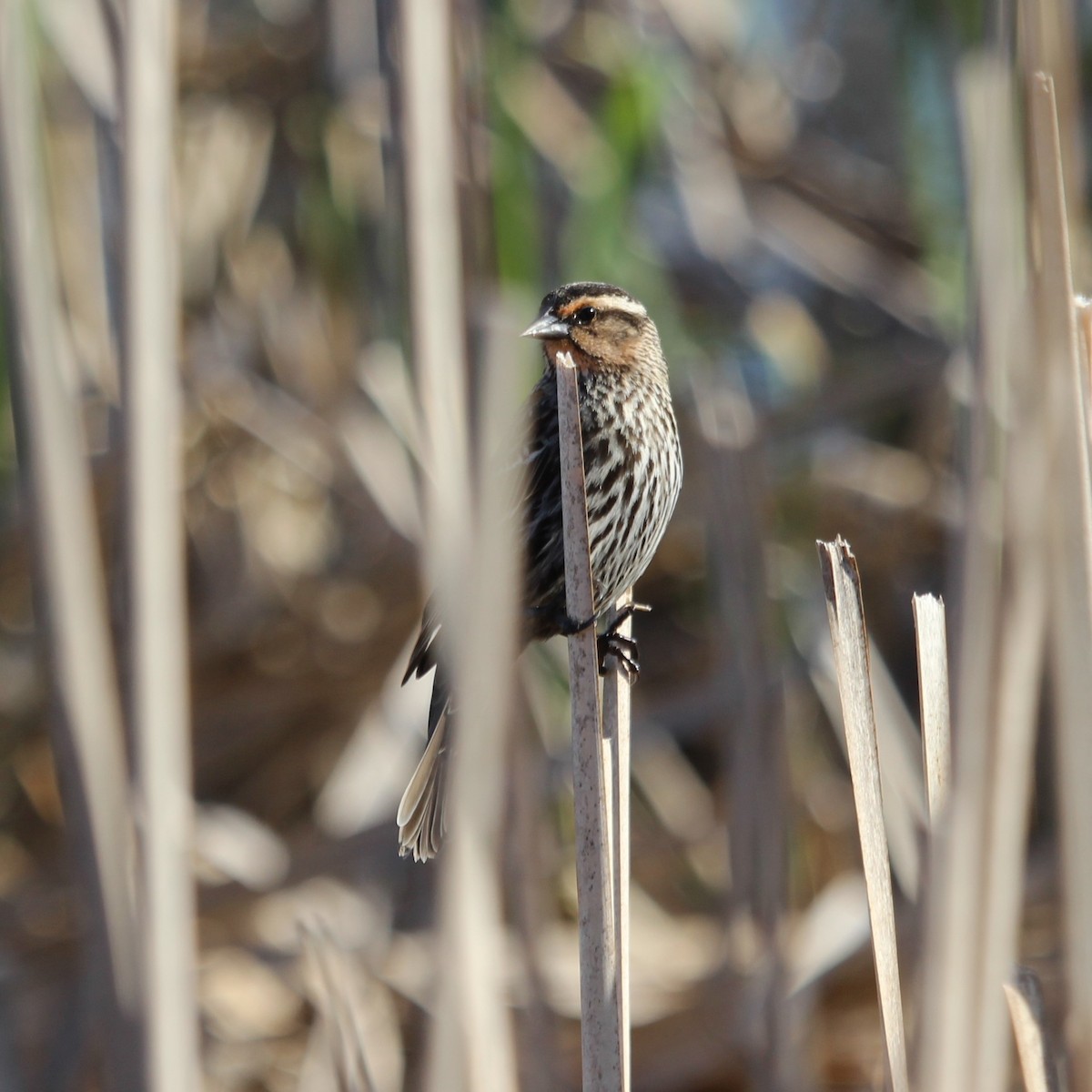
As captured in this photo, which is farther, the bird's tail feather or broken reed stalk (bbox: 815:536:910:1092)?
the bird's tail feather

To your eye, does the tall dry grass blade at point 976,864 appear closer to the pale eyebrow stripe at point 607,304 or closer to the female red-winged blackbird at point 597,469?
the female red-winged blackbird at point 597,469

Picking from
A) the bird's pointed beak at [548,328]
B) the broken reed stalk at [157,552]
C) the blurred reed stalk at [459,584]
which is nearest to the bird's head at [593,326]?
the bird's pointed beak at [548,328]

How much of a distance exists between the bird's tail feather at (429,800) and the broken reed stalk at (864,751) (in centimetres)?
85

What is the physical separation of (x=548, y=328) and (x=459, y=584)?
4.08 ft

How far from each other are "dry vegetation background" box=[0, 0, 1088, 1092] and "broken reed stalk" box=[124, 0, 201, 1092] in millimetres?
925

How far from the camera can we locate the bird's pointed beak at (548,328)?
2452mm

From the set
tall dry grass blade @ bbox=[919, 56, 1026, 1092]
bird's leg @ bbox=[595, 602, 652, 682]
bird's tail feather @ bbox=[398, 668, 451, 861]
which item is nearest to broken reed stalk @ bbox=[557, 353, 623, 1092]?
tall dry grass blade @ bbox=[919, 56, 1026, 1092]

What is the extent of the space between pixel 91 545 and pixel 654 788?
6.90 ft

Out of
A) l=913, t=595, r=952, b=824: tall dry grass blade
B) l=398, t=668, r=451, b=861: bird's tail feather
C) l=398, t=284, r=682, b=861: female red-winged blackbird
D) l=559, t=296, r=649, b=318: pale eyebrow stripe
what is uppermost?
l=559, t=296, r=649, b=318: pale eyebrow stripe

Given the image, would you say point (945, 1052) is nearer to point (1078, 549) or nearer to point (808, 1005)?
point (1078, 549)

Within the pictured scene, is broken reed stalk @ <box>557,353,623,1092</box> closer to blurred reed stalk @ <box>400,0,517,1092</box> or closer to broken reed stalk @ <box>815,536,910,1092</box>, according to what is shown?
blurred reed stalk @ <box>400,0,517,1092</box>

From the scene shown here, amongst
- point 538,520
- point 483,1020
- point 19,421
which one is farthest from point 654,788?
point 19,421

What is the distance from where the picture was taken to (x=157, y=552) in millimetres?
1334

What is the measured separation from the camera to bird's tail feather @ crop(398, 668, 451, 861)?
2.14 meters
